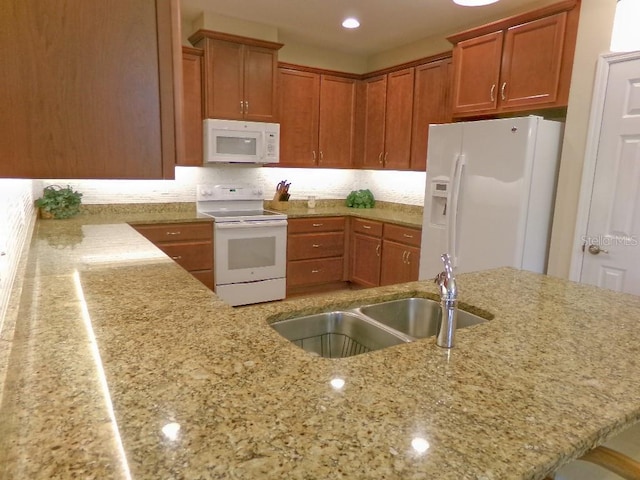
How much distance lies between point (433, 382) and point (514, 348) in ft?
1.11

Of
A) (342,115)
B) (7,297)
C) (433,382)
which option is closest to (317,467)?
(433,382)

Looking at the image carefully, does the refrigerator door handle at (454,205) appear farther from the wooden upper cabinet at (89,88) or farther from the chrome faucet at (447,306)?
the wooden upper cabinet at (89,88)

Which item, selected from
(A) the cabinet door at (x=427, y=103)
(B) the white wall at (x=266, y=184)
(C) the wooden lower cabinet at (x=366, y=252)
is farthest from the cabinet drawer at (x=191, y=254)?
(A) the cabinet door at (x=427, y=103)

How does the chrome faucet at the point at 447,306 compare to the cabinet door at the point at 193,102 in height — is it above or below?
below

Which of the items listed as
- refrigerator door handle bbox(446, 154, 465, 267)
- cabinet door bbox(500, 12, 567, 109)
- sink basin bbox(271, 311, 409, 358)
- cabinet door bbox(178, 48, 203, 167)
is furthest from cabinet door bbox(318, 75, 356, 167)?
sink basin bbox(271, 311, 409, 358)

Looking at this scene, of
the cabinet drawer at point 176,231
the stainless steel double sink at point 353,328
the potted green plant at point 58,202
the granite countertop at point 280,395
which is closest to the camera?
the granite countertop at point 280,395

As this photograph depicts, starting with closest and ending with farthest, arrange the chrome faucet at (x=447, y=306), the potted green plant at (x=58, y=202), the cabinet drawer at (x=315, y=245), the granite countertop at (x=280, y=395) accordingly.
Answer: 1. the granite countertop at (x=280, y=395)
2. the chrome faucet at (x=447, y=306)
3. the potted green plant at (x=58, y=202)
4. the cabinet drawer at (x=315, y=245)

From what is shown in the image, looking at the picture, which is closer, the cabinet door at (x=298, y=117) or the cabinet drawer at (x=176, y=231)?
the cabinet drawer at (x=176, y=231)

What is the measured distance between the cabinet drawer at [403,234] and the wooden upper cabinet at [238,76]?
1623mm

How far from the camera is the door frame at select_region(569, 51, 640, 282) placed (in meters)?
2.52

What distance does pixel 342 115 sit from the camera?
4.75 meters

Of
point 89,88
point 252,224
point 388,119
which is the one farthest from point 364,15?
point 89,88

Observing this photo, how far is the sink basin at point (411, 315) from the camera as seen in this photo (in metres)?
1.61

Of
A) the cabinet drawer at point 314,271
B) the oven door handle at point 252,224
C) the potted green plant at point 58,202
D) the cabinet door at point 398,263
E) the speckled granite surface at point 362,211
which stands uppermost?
the potted green plant at point 58,202
